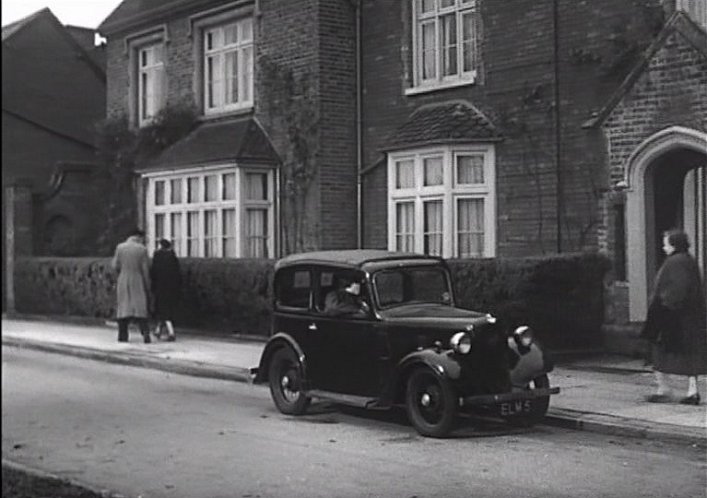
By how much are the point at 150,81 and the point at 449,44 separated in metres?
1.20

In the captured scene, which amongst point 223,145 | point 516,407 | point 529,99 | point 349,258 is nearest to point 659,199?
point 529,99

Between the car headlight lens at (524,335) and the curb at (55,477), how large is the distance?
1.33m

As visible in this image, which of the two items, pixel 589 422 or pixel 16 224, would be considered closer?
pixel 16 224


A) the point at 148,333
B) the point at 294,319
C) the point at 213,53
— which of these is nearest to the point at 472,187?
the point at 213,53

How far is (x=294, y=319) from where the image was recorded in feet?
17.1

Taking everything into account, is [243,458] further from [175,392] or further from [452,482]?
[175,392]

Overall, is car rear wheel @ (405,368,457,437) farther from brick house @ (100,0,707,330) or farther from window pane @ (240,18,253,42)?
window pane @ (240,18,253,42)

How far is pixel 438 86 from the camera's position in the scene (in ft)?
10.0

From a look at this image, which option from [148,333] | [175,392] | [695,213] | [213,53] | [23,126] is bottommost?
[175,392]

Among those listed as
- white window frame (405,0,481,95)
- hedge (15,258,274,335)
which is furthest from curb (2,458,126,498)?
white window frame (405,0,481,95)

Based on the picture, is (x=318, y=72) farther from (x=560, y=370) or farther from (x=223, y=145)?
(x=560, y=370)

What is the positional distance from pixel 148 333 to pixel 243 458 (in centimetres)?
110

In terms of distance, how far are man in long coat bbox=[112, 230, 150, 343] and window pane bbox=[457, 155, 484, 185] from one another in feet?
3.20

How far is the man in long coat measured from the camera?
3.44 m
